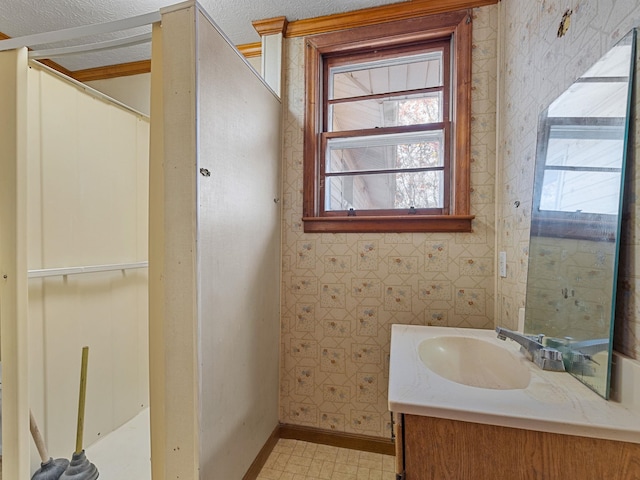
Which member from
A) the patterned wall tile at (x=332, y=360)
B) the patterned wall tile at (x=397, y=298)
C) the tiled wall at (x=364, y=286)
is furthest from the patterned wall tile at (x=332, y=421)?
the patterned wall tile at (x=397, y=298)

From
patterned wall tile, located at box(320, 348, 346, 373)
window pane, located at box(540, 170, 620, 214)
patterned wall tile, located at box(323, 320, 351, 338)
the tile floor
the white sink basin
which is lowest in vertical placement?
the tile floor

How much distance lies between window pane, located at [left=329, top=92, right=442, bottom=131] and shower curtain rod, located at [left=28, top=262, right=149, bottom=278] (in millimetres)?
1557

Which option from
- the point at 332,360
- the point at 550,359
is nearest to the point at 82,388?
the point at 332,360

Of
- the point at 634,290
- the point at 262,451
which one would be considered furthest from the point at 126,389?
the point at 634,290

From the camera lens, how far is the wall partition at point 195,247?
104 cm

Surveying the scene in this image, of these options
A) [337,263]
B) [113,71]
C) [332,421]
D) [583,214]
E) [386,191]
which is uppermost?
[113,71]

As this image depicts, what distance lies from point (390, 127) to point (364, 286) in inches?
37.8

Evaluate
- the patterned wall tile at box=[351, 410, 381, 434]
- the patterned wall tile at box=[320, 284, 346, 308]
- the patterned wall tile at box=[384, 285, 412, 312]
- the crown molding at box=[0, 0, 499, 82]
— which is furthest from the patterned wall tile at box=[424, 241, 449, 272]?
the crown molding at box=[0, 0, 499, 82]

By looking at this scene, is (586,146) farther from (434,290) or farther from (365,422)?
(365,422)

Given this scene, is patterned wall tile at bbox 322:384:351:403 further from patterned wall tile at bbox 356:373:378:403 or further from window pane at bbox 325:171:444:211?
window pane at bbox 325:171:444:211

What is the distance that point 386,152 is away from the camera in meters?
1.80

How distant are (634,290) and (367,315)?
1.15 metres

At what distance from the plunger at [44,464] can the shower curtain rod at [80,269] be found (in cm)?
61

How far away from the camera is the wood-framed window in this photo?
1.62 metres
